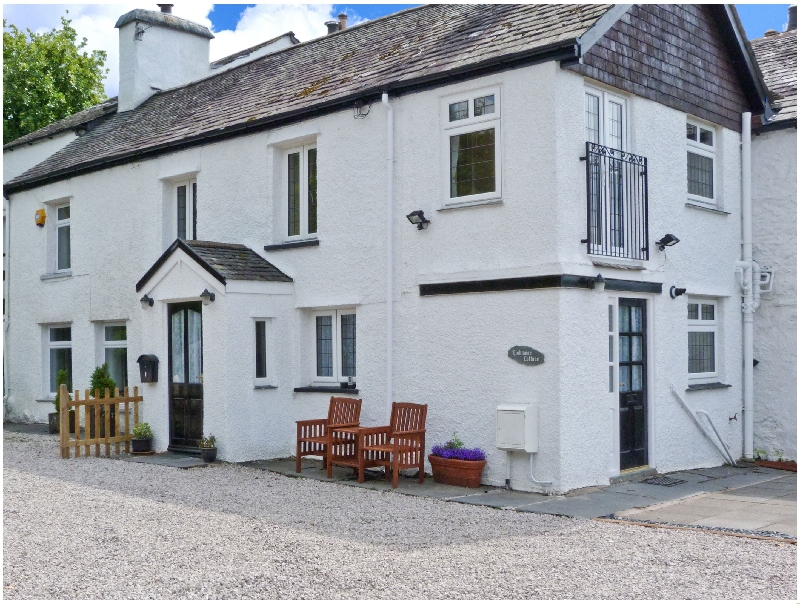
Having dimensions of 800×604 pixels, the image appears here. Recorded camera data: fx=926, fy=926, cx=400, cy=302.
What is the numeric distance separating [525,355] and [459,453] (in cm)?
138

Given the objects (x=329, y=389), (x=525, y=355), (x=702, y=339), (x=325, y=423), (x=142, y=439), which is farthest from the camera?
(x=142, y=439)

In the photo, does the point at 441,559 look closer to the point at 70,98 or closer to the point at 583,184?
the point at 583,184

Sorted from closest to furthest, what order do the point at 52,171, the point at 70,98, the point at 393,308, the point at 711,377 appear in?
the point at 393,308 < the point at 711,377 < the point at 52,171 < the point at 70,98

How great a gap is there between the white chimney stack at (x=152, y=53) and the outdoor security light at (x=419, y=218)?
967 centimetres

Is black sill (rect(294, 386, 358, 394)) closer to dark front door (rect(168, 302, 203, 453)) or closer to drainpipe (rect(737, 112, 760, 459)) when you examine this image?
dark front door (rect(168, 302, 203, 453))

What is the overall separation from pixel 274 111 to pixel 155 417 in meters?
4.89

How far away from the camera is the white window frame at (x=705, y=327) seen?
12.9 metres

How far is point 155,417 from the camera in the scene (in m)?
13.9

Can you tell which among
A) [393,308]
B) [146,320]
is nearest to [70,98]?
[146,320]

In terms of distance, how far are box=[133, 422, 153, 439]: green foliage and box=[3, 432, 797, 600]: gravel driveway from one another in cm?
316

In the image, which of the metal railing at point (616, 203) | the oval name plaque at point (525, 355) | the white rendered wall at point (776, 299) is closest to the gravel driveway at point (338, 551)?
the oval name plaque at point (525, 355)

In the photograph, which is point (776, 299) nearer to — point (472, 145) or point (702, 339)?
point (702, 339)

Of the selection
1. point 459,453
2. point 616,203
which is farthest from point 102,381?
point 616,203

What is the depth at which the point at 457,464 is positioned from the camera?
10.6 m
